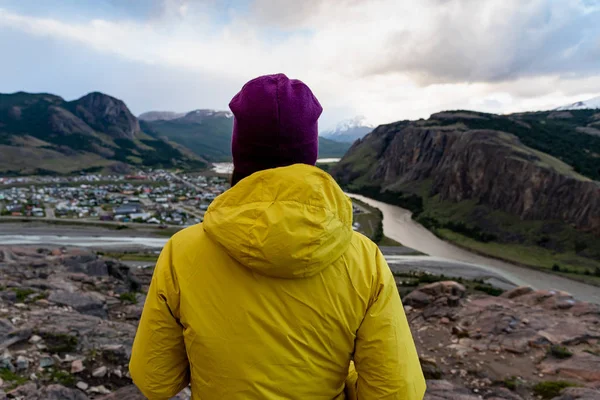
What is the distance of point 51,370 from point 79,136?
479ft

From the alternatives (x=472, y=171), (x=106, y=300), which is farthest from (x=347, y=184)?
(x=106, y=300)

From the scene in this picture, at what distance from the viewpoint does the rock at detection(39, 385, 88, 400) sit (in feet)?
12.9

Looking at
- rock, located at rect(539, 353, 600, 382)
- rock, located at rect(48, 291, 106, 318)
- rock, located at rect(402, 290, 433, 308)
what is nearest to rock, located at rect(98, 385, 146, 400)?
rock, located at rect(48, 291, 106, 318)

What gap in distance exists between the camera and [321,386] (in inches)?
53.0

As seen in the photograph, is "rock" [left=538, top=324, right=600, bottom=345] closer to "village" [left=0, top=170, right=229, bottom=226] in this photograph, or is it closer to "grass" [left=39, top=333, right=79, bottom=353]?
"grass" [left=39, top=333, right=79, bottom=353]

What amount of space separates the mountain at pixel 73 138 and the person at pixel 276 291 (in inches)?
4432

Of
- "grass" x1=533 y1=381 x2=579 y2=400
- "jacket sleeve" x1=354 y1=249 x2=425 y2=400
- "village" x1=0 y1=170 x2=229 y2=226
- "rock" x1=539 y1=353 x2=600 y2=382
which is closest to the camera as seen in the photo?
"jacket sleeve" x1=354 y1=249 x2=425 y2=400

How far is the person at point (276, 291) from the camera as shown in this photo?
3.92 ft

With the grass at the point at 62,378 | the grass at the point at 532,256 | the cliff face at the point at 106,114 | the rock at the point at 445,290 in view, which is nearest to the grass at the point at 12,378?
the grass at the point at 62,378

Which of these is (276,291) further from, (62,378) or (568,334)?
(568,334)

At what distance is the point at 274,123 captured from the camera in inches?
51.1

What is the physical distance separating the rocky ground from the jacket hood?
3.88 m

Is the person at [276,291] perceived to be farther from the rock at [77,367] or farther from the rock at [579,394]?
the rock at [579,394]

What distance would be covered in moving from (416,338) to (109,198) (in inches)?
2564
